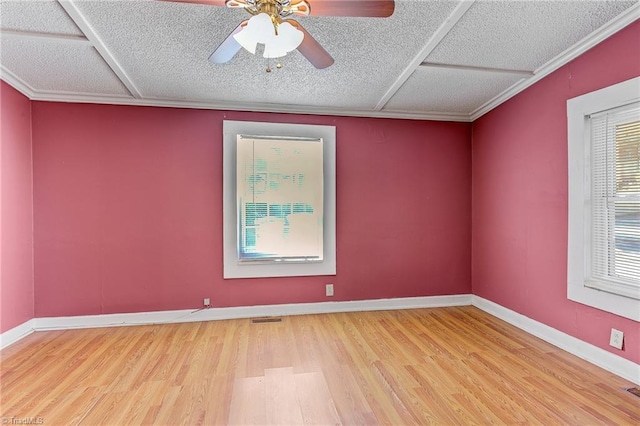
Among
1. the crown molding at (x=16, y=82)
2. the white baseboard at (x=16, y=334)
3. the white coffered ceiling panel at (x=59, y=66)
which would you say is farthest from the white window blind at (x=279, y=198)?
the white baseboard at (x=16, y=334)

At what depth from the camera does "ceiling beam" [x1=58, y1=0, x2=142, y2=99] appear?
178cm

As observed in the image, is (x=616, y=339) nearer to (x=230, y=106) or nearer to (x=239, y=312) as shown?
(x=239, y=312)

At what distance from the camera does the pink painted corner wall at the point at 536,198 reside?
7.35ft

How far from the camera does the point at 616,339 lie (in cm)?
216

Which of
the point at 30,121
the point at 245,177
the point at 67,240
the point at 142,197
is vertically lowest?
the point at 67,240

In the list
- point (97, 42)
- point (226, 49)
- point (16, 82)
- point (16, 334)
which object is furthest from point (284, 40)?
point (16, 334)

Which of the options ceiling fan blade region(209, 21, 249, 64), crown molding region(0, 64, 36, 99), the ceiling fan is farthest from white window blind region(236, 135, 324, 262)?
crown molding region(0, 64, 36, 99)

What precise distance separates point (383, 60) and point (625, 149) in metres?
1.88

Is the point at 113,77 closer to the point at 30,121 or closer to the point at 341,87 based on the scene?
the point at 30,121

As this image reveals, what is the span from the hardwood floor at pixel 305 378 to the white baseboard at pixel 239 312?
0.12 meters

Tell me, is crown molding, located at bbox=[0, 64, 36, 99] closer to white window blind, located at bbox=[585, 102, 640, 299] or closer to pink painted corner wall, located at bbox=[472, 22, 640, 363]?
pink painted corner wall, located at bbox=[472, 22, 640, 363]

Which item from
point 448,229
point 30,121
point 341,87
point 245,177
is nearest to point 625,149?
point 448,229

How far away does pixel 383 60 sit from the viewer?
244 cm

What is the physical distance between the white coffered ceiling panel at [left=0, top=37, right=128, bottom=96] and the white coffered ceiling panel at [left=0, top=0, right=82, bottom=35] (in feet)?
0.42
